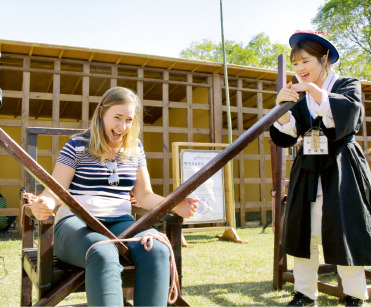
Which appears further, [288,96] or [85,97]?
[85,97]

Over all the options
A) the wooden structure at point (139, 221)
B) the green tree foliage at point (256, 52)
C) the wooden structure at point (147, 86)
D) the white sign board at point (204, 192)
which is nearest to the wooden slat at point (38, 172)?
the wooden structure at point (139, 221)

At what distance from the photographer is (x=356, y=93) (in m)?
1.73

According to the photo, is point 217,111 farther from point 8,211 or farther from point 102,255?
point 102,255

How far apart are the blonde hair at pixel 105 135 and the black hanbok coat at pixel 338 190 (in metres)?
0.87

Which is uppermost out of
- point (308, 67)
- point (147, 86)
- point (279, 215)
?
point (147, 86)

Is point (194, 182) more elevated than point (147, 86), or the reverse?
point (147, 86)

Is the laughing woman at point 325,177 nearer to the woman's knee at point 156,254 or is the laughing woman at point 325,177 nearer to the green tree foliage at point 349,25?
the woman's knee at point 156,254

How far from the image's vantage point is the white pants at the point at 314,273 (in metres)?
1.72

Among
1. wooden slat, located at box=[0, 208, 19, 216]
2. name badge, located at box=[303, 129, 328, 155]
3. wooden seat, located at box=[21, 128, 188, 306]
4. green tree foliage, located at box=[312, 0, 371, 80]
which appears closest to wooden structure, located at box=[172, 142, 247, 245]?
wooden slat, located at box=[0, 208, 19, 216]

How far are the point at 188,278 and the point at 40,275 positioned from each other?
1.71 m

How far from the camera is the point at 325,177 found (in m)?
1.79

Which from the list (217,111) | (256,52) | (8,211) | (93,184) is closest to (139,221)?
(93,184)

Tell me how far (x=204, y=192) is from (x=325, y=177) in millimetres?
3072

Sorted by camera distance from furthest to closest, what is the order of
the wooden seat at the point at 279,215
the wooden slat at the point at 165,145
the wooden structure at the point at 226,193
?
the wooden slat at the point at 165,145 → the wooden structure at the point at 226,193 → the wooden seat at the point at 279,215
